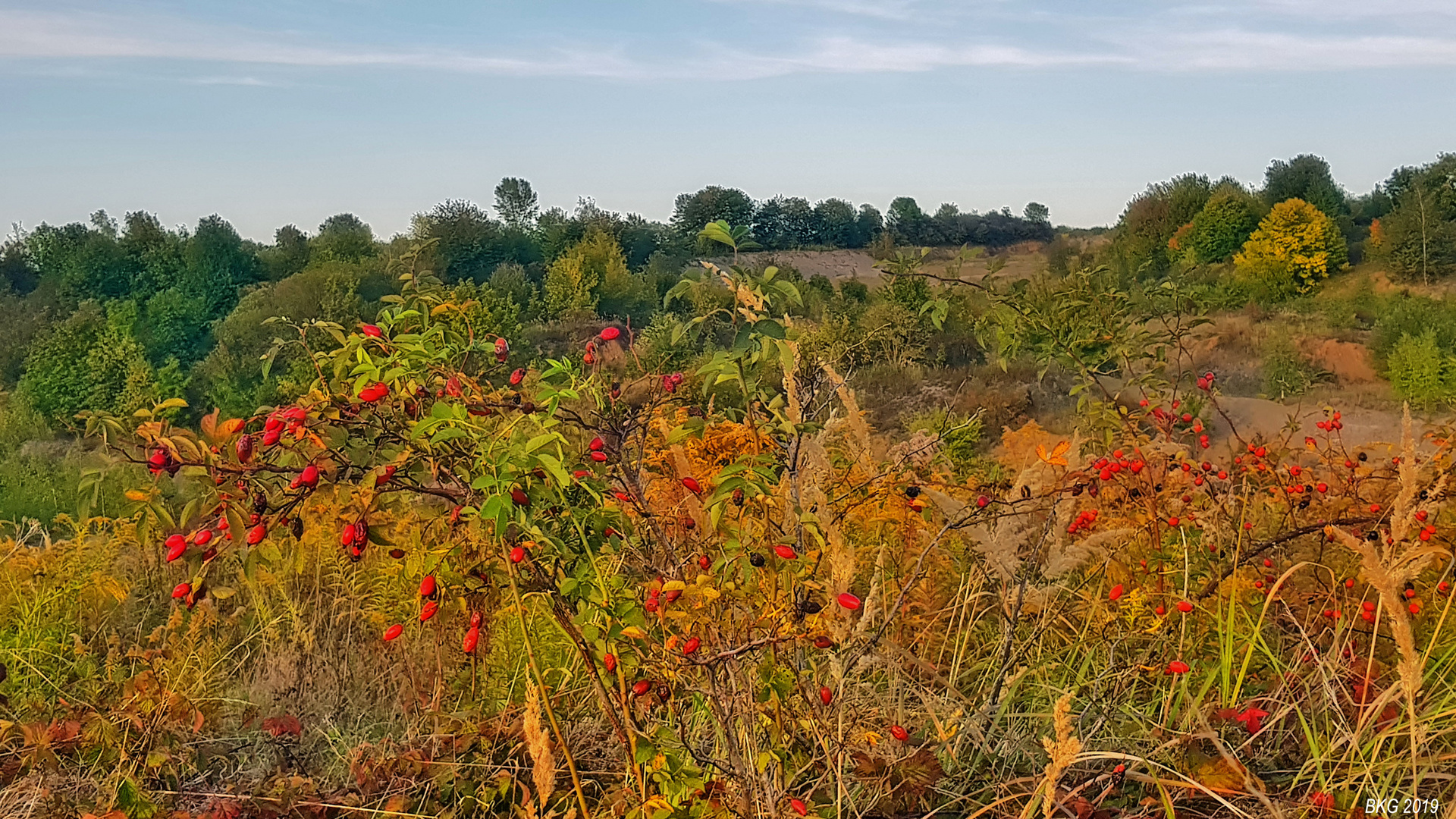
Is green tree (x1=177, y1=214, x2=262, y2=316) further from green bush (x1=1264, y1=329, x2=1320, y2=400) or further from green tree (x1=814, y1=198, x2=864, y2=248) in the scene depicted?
green bush (x1=1264, y1=329, x2=1320, y2=400)

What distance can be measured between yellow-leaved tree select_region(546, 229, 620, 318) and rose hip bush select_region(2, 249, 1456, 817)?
26.7 feet

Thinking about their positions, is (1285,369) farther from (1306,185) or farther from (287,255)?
(1306,185)

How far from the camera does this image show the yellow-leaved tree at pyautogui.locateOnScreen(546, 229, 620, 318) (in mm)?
10938

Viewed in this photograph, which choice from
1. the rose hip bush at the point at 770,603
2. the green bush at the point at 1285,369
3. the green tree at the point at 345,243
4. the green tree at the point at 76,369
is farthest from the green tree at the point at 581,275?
the rose hip bush at the point at 770,603

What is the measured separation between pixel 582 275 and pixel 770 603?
32.8 feet

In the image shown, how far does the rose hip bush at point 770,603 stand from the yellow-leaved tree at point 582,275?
26.7ft

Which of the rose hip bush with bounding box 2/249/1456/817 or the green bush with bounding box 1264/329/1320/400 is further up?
the rose hip bush with bounding box 2/249/1456/817

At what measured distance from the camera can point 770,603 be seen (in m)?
1.57

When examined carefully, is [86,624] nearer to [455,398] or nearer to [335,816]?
[335,816]

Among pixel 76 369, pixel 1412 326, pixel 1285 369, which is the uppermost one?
pixel 1412 326

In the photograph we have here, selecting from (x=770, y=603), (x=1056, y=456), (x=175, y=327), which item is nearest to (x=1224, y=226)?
(x=175, y=327)

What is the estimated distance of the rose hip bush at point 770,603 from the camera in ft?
4.84

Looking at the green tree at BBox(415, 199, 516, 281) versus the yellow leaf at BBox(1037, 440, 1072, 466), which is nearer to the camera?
the yellow leaf at BBox(1037, 440, 1072, 466)

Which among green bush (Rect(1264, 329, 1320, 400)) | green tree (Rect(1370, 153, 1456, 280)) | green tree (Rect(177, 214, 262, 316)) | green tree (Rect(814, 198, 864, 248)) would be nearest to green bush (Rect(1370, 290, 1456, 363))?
green bush (Rect(1264, 329, 1320, 400))
